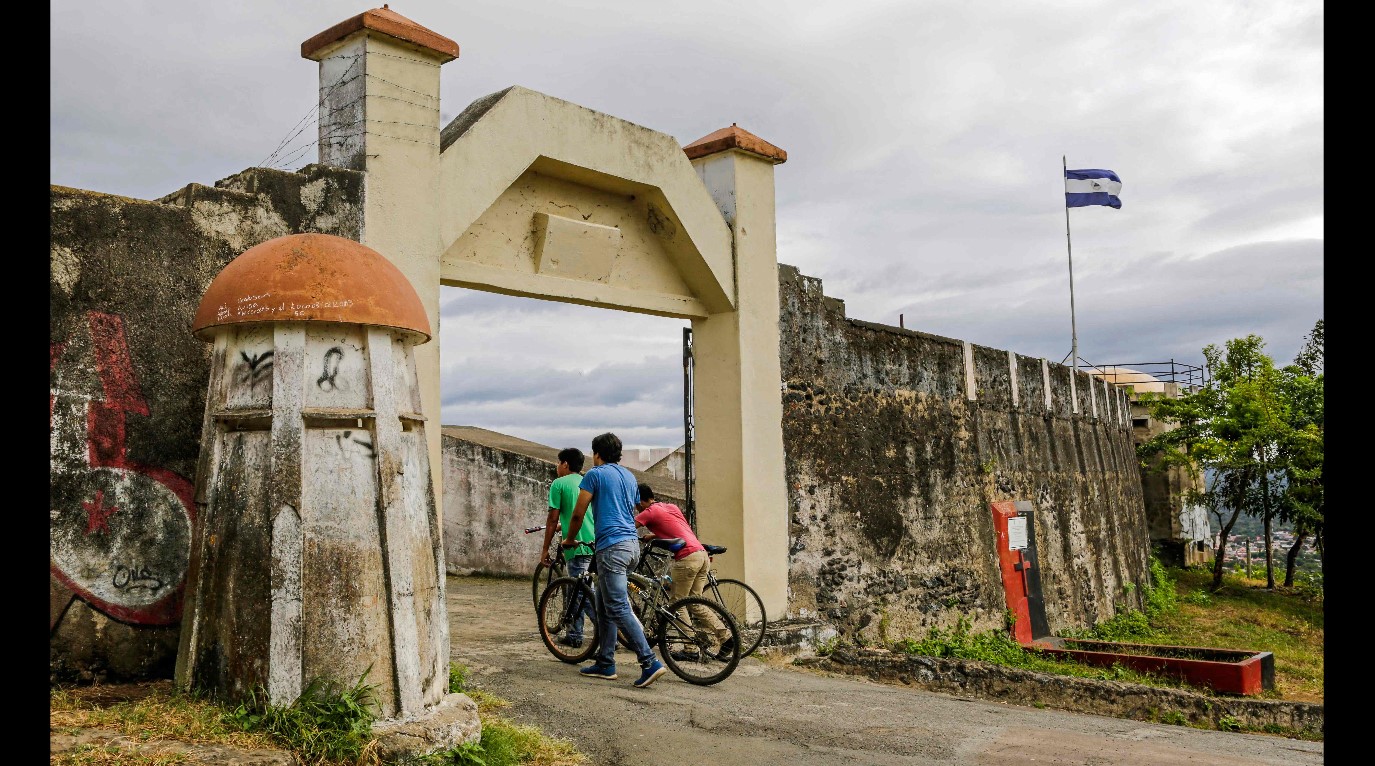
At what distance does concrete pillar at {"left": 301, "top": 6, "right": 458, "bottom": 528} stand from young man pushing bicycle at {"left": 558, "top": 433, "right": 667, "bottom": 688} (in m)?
1.05

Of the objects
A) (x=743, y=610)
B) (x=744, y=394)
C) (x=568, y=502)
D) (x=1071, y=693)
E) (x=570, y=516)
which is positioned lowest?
(x=1071, y=693)

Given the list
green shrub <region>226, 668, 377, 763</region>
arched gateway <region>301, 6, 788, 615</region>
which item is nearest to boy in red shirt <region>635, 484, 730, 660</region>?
arched gateway <region>301, 6, 788, 615</region>

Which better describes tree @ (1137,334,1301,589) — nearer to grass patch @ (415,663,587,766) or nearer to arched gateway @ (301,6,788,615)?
arched gateway @ (301,6,788,615)

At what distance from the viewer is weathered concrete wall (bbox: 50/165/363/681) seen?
5.19m

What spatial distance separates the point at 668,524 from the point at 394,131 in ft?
11.4

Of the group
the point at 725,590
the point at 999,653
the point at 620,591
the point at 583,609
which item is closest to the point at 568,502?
the point at 583,609

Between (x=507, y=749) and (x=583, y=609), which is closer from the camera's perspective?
(x=507, y=749)

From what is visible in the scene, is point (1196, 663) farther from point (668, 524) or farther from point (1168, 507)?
point (1168, 507)

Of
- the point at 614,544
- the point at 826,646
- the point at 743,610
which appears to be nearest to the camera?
the point at 614,544

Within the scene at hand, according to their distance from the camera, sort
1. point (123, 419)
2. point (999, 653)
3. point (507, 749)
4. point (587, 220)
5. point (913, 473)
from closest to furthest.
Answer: point (507, 749) → point (123, 419) → point (587, 220) → point (913, 473) → point (999, 653)

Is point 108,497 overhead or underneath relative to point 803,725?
overhead

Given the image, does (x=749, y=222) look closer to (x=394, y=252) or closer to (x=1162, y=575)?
(x=394, y=252)

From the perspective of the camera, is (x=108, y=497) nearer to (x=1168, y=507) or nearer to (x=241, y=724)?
(x=241, y=724)

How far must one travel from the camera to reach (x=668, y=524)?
811cm
